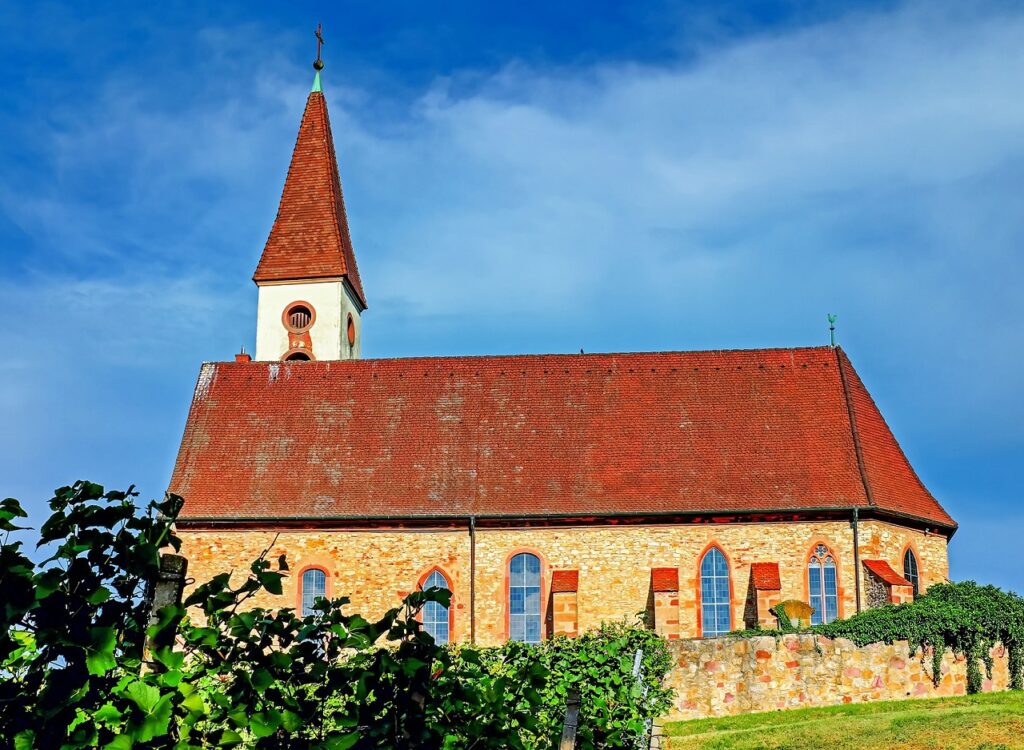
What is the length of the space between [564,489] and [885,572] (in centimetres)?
858

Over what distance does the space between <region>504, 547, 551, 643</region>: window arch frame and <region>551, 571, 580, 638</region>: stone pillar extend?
420 millimetres

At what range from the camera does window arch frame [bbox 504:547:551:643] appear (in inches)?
1298

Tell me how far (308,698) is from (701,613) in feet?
90.9

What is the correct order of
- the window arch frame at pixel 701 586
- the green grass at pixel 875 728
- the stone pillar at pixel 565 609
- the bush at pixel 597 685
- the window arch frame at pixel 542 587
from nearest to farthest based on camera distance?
the bush at pixel 597 685 < the green grass at pixel 875 728 < the stone pillar at pixel 565 609 < the window arch frame at pixel 701 586 < the window arch frame at pixel 542 587

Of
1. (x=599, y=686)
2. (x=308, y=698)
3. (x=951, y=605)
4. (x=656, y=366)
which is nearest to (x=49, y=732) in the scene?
(x=308, y=698)

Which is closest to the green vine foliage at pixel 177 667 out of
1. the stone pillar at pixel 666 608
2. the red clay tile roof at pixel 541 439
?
the stone pillar at pixel 666 608

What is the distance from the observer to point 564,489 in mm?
34000

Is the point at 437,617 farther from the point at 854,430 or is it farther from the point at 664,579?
the point at 854,430

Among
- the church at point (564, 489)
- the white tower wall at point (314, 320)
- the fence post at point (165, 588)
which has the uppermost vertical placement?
the white tower wall at point (314, 320)

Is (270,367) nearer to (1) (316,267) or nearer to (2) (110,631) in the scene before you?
(1) (316,267)

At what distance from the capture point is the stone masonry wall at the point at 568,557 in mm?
32781

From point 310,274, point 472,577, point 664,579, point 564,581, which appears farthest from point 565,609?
point 310,274

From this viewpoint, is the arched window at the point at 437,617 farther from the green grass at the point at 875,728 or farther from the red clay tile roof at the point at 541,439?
the green grass at the point at 875,728

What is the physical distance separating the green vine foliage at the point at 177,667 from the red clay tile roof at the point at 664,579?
26.3 meters
